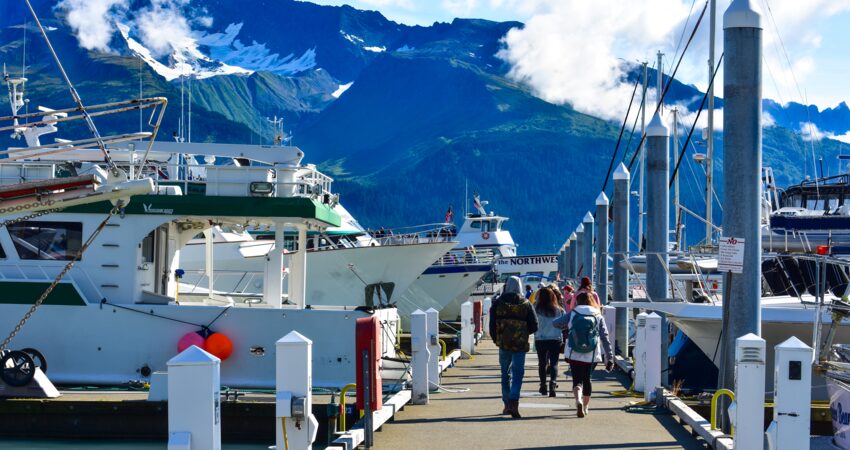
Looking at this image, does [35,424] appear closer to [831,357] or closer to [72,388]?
[72,388]

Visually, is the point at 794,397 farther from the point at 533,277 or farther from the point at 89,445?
the point at 533,277

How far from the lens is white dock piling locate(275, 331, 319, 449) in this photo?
9.87 meters

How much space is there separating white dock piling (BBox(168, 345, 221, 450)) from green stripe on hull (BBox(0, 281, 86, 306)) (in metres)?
10.7

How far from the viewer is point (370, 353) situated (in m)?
11.7

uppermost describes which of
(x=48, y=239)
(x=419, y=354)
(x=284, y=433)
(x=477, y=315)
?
(x=48, y=239)

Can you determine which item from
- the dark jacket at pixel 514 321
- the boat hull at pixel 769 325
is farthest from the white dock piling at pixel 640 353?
the dark jacket at pixel 514 321

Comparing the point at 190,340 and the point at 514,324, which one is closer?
the point at 514,324

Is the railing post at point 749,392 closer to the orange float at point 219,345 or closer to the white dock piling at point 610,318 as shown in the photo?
the orange float at point 219,345

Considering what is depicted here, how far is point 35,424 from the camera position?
15.7 m

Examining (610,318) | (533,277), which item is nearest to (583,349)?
(610,318)

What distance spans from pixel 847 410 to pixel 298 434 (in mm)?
5170

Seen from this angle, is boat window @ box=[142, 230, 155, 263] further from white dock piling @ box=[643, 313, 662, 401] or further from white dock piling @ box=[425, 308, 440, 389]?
white dock piling @ box=[643, 313, 662, 401]

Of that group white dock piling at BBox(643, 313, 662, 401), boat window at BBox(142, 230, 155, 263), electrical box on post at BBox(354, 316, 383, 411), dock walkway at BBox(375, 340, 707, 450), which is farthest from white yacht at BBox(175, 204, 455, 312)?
electrical box on post at BBox(354, 316, 383, 411)

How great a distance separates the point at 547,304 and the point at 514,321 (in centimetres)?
201
